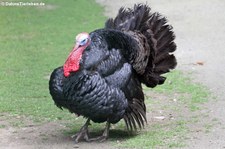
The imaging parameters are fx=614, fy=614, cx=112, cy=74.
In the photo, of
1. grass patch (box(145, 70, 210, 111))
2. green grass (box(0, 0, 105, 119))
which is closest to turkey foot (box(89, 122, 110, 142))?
green grass (box(0, 0, 105, 119))

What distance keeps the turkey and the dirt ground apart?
0.45 meters

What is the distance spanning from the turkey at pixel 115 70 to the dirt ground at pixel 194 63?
45 centimetres

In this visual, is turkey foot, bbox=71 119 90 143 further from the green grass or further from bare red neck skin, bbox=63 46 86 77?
the green grass

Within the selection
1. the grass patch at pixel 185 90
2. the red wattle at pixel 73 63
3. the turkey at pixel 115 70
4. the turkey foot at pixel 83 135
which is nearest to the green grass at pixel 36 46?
the turkey foot at pixel 83 135

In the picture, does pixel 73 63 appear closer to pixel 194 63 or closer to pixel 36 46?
pixel 194 63

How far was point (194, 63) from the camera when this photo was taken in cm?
1100

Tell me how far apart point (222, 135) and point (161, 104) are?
6.29 feet

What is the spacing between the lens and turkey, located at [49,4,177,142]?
6504mm

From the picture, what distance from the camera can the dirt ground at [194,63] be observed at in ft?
22.3

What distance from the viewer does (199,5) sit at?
1639 cm

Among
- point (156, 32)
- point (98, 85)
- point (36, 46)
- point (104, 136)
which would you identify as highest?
point (36, 46)

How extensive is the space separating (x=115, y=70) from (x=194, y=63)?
443 cm

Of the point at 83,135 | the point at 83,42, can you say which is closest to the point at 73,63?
the point at 83,42

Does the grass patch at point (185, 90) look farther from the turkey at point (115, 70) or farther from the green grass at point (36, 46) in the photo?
the green grass at point (36, 46)
